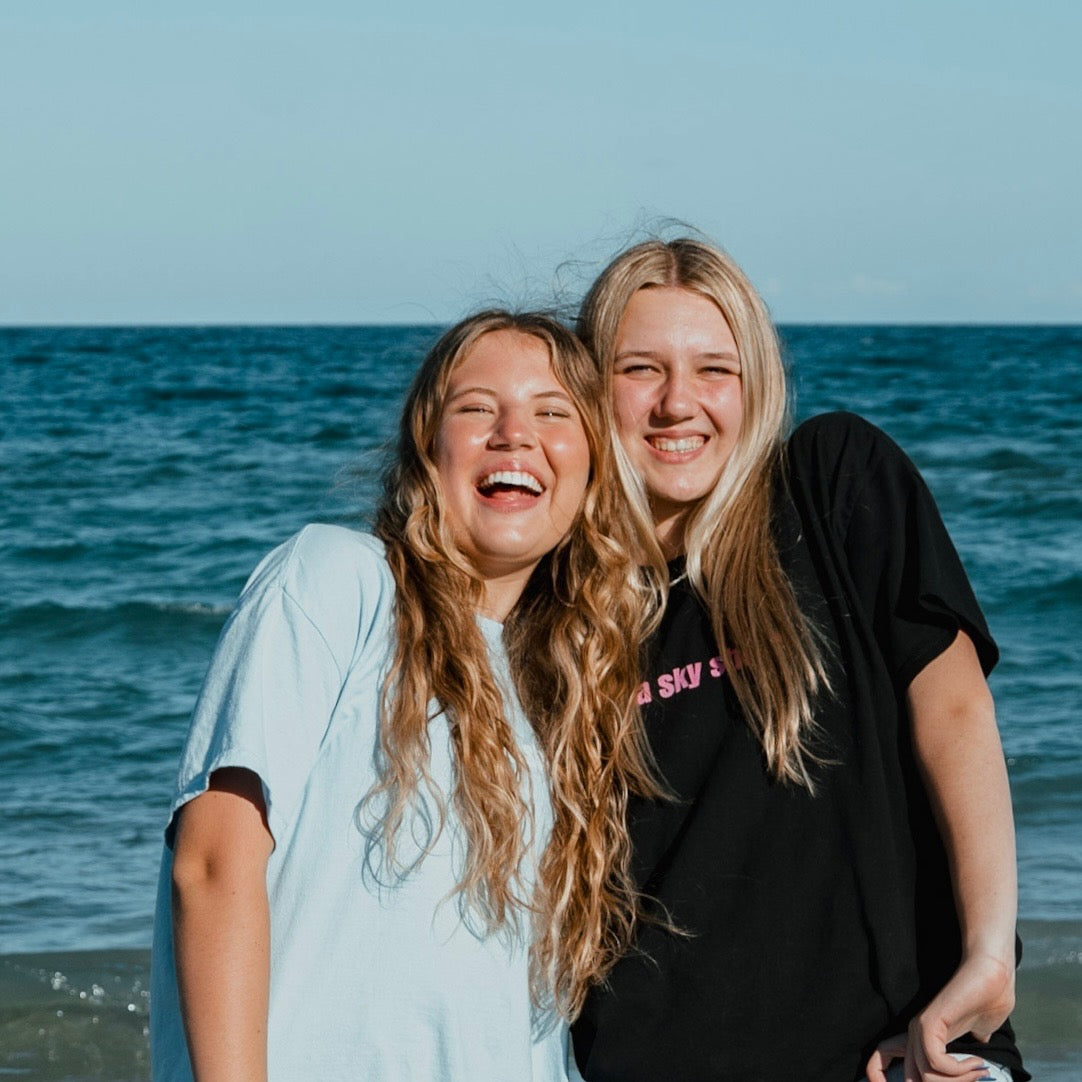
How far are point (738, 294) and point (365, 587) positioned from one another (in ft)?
3.47

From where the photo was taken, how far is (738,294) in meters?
3.21

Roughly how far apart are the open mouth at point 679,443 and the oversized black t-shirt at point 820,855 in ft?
0.96

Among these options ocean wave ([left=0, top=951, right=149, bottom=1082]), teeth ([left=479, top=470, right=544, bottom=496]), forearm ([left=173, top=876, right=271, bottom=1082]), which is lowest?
ocean wave ([left=0, top=951, right=149, bottom=1082])

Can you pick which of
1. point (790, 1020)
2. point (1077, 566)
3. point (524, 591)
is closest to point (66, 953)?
point (524, 591)

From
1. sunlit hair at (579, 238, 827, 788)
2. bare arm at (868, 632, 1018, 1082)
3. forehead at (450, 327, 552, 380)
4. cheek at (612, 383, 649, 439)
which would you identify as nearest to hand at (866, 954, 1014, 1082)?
bare arm at (868, 632, 1018, 1082)

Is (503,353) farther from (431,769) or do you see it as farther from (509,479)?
(431,769)

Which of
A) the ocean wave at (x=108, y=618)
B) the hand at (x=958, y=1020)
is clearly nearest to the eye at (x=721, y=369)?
the hand at (x=958, y=1020)

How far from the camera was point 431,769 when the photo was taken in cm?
263

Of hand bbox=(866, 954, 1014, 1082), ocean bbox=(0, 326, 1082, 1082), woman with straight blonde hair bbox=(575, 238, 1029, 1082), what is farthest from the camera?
ocean bbox=(0, 326, 1082, 1082)

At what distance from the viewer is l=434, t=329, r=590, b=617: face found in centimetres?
287

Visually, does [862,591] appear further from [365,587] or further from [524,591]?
[365,587]

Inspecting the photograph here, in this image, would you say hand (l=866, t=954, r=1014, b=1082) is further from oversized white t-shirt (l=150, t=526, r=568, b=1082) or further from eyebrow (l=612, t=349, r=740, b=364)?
eyebrow (l=612, t=349, r=740, b=364)

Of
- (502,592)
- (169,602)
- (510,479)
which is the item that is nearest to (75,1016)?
(502,592)

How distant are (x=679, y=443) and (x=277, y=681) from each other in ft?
3.50
